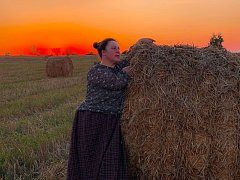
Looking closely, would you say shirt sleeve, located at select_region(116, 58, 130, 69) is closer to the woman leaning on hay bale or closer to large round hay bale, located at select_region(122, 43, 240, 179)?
the woman leaning on hay bale

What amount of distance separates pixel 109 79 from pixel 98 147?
0.84 meters

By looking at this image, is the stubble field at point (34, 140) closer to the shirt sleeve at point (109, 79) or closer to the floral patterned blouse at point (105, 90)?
the floral patterned blouse at point (105, 90)

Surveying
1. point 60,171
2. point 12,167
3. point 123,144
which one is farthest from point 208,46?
point 12,167

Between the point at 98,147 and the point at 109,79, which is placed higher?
the point at 109,79

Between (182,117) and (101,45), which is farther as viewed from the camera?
(101,45)

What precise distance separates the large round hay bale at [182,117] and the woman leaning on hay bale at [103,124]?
13cm

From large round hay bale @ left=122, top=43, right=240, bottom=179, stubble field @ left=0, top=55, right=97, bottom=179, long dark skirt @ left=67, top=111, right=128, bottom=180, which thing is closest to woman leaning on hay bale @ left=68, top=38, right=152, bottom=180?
long dark skirt @ left=67, top=111, right=128, bottom=180

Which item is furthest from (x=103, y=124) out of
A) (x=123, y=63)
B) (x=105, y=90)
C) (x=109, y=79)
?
(x=123, y=63)

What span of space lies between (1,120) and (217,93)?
6134mm

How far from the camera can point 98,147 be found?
16.0 ft

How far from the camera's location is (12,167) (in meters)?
→ 5.79

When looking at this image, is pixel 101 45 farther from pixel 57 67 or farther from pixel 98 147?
pixel 57 67

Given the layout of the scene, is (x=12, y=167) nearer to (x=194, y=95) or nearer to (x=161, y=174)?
(x=161, y=174)

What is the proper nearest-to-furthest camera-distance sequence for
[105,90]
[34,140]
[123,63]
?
[105,90], [123,63], [34,140]
